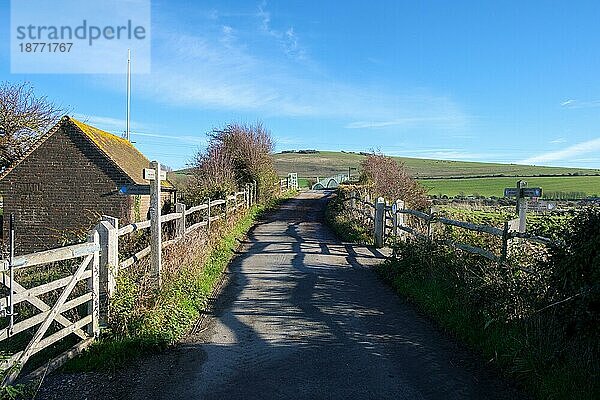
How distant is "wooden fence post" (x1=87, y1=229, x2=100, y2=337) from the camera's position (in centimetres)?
635

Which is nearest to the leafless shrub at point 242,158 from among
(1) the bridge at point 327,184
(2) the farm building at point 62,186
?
(2) the farm building at point 62,186

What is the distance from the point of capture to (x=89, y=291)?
6383mm

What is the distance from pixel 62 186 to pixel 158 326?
50.7 feet

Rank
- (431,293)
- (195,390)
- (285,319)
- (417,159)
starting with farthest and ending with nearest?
(417,159) < (431,293) < (285,319) < (195,390)

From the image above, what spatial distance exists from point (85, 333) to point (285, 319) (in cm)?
278

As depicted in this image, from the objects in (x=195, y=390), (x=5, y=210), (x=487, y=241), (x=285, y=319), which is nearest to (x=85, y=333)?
(x=195, y=390)

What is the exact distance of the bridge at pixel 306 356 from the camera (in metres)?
5.20

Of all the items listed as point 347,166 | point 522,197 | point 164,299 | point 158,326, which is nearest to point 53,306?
point 158,326

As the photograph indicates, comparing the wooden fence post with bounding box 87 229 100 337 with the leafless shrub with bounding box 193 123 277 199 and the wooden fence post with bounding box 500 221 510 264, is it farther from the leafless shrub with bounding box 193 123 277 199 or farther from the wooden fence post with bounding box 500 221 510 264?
the leafless shrub with bounding box 193 123 277 199

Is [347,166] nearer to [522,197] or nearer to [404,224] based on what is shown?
[404,224]

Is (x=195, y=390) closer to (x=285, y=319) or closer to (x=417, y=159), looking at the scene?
(x=285, y=319)

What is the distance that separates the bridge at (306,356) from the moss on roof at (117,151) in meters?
11.9

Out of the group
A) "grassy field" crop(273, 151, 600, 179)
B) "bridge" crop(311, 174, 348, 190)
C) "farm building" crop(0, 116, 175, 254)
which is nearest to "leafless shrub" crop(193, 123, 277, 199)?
"farm building" crop(0, 116, 175, 254)

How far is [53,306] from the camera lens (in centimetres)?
551
